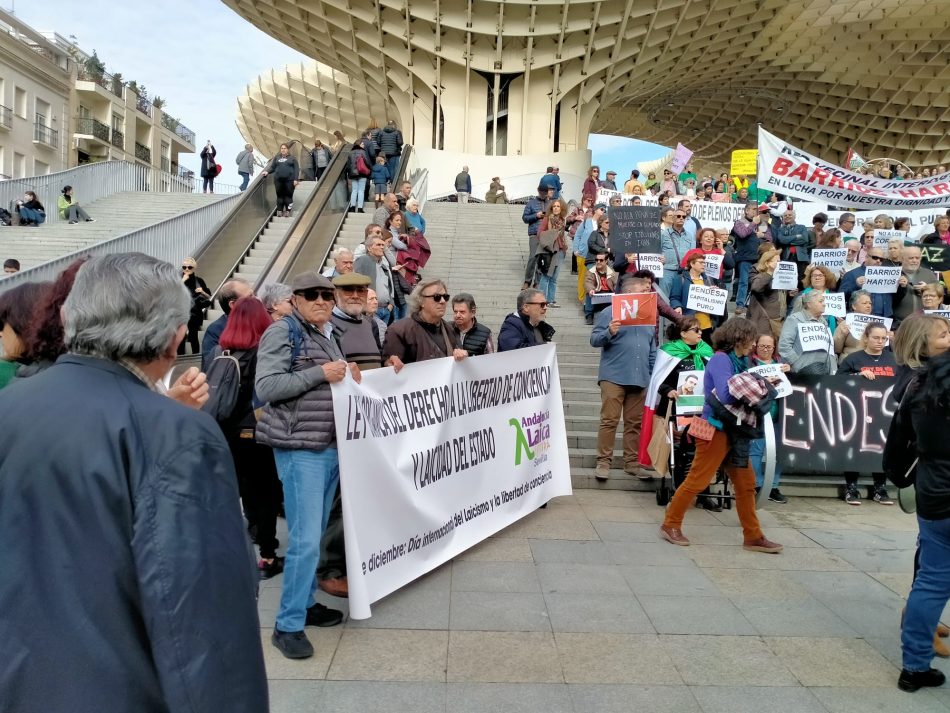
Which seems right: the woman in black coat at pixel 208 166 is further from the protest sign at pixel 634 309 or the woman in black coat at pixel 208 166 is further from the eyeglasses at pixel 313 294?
the eyeglasses at pixel 313 294

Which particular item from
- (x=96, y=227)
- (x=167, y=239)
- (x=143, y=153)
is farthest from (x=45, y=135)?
(x=167, y=239)

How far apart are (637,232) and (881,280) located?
317 cm

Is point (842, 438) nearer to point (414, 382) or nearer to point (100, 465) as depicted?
point (414, 382)

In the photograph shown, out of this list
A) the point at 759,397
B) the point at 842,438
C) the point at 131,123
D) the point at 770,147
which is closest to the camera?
the point at 759,397

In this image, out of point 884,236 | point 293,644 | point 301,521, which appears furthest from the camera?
point 884,236

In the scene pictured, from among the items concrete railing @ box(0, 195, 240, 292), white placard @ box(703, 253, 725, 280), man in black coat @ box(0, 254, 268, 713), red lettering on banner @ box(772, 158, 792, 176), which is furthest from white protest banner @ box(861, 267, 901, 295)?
concrete railing @ box(0, 195, 240, 292)

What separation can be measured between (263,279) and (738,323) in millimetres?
7488

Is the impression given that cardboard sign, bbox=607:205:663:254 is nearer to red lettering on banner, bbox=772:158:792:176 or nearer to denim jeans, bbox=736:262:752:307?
denim jeans, bbox=736:262:752:307

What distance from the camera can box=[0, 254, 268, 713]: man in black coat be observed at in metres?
1.26

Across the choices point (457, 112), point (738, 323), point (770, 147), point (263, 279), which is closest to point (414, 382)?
point (738, 323)

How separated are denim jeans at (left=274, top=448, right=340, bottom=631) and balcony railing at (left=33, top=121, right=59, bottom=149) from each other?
41.9 m

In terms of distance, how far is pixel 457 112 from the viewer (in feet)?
98.1

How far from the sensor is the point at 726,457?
5.04 meters

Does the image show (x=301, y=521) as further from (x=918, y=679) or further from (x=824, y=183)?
(x=824, y=183)
